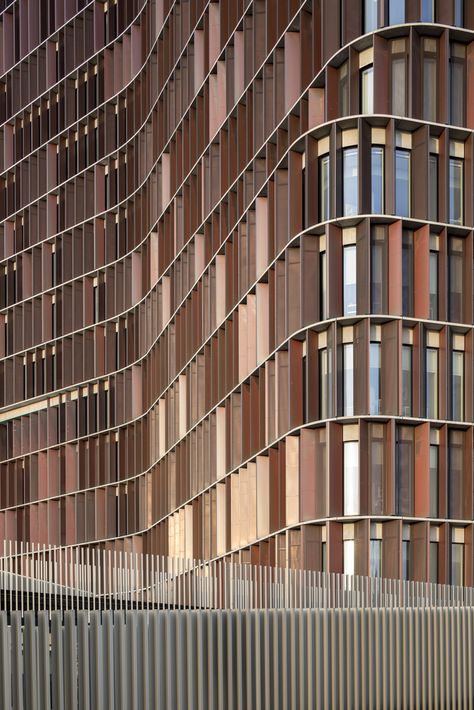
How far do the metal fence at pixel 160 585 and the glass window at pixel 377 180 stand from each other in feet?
47.2

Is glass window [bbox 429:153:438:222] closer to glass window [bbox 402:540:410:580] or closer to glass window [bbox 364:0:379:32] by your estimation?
glass window [bbox 364:0:379:32]

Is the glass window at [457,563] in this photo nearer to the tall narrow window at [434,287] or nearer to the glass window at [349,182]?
the tall narrow window at [434,287]

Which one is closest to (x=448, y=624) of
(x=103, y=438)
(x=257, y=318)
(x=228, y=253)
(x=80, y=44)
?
(x=257, y=318)

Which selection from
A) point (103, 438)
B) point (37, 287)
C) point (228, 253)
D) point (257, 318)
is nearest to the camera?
point (257, 318)

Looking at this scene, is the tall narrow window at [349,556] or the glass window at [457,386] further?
the glass window at [457,386]

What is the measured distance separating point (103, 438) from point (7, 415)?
12615 millimetres

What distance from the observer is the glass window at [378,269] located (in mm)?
35312

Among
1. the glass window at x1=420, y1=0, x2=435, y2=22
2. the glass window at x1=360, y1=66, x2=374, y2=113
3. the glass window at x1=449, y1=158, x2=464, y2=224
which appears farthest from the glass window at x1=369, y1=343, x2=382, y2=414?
the glass window at x1=420, y1=0, x2=435, y2=22

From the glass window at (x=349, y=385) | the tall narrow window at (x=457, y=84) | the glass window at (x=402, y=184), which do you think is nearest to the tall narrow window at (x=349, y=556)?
the glass window at (x=349, y=385)

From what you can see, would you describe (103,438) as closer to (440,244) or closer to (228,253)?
(228,253)

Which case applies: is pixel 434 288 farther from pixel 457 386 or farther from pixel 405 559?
pixel 405 559

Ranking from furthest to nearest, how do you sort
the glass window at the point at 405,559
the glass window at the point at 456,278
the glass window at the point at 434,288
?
the glass window at the point at 456,278 → the glass window at the point at 434,288 → the glass window at the point at 405,559

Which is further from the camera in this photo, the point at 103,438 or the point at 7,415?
the point at 7,415

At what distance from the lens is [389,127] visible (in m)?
35.6
